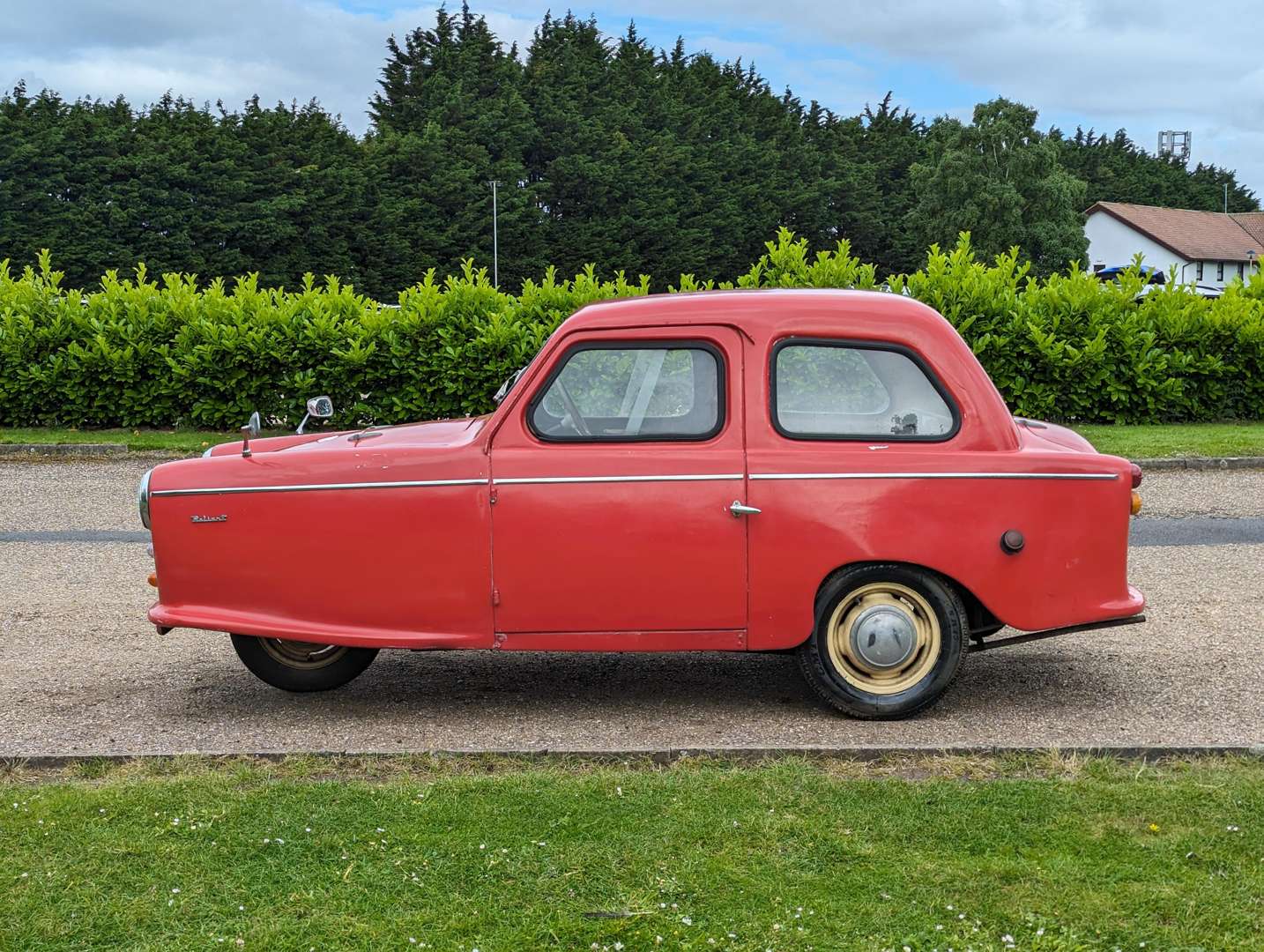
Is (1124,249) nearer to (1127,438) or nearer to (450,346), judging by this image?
(1127,438)

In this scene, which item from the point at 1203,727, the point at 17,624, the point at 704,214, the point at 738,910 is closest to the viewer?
the point at 738,910

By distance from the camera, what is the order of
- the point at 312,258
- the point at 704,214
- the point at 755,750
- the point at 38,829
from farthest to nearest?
the point at 704,214 < the point at 312,258 < the point at 755,750 < the point at 38,829

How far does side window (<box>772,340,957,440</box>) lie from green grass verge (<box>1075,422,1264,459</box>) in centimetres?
828

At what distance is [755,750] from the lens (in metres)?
5.69

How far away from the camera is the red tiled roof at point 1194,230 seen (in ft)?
359

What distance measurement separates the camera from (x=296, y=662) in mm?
6777

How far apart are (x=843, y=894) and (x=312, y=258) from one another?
66956 millimetres

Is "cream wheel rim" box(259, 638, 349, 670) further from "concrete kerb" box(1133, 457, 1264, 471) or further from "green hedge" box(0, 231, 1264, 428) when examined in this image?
"concrete kerb" box(1133, 457, 1264, 471)

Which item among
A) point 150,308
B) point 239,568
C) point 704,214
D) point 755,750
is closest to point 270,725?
point 239,568

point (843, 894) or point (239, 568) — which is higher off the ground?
point (239, 568)

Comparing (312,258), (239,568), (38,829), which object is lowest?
(38,829)

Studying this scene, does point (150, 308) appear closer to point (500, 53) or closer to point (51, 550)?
point (51, 550)

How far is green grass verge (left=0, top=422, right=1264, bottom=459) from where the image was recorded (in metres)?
14.3

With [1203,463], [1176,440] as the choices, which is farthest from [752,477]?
[1176,440]
